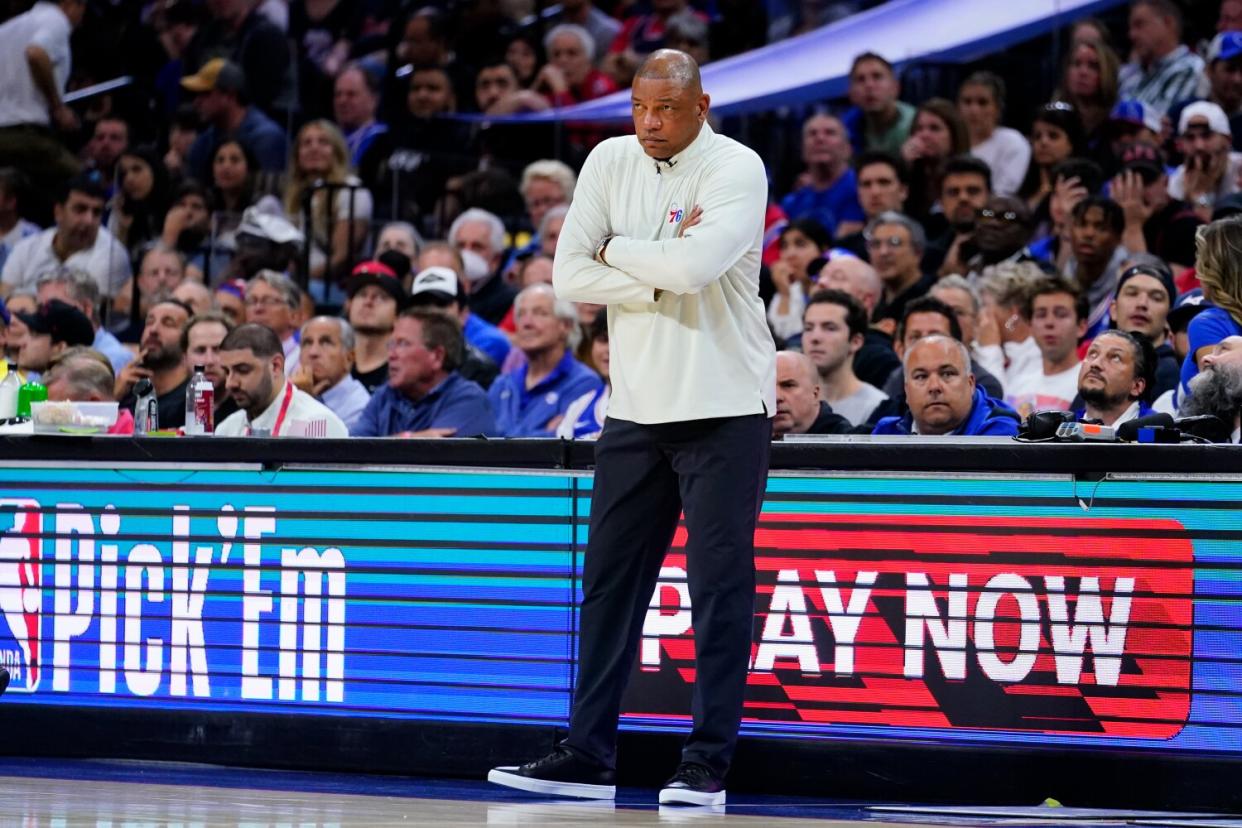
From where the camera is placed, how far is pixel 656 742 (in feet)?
18.1

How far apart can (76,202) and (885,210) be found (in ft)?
17.4

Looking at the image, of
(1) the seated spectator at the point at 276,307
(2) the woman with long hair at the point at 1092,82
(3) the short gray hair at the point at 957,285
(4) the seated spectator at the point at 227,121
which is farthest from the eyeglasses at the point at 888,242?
(4) the seated spectator at the point at 227,121

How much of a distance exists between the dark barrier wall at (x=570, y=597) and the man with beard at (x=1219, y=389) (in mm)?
582

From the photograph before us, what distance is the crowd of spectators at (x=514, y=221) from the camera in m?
7.98

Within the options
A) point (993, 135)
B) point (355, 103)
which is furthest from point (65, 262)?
point (993, 135)

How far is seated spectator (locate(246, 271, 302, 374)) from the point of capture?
1009 cm

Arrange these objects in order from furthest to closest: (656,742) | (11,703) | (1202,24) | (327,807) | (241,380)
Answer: (1202,24), (241,380), (11,703), (656,742), (327,807)

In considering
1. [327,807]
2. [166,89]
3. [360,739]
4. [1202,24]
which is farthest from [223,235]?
[327,807]

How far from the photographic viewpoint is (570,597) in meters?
5.60

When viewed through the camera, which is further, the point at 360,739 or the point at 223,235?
the point at 223,235

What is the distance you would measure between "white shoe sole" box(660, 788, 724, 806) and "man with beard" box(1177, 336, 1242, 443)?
1.90 metres

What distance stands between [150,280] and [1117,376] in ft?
22.1

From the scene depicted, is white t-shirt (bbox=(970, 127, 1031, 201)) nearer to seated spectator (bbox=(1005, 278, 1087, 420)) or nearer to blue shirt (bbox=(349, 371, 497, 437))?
seated spectator (bbox=(1005, 278, 1087, 420))

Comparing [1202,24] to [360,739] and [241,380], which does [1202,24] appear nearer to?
[241,380]
